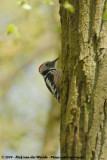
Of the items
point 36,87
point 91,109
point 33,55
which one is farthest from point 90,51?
point 36,87

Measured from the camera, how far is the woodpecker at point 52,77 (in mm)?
6068

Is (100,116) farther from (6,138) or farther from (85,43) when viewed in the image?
(6,138)

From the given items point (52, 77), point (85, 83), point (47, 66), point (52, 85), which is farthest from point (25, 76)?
point (85, 83)

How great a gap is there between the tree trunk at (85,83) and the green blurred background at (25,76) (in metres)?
5.26

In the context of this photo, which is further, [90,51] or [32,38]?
[32,38]

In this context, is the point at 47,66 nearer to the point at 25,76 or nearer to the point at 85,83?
the point at 85,83

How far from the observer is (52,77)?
645 centimetres

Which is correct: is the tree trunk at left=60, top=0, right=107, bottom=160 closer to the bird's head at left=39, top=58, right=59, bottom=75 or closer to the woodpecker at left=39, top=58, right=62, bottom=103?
the woodpecker at left=39, top=58, right=62, bottom=103

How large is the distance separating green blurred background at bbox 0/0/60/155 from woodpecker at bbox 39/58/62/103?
5.51 feet

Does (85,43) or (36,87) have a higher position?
(85,43)

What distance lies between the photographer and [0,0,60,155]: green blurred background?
32.3 feet

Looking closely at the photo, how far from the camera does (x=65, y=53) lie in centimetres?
336

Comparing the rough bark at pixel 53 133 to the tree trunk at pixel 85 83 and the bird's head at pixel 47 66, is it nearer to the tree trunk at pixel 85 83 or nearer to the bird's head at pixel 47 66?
the bird's head at pixel 47 66

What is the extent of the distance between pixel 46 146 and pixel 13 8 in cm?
687
